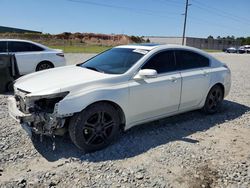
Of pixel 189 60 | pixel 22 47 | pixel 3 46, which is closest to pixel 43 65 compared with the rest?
pixel 22 47

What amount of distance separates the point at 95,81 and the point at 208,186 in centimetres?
209

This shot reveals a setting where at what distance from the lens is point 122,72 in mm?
4535

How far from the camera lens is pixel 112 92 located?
4.20 metres

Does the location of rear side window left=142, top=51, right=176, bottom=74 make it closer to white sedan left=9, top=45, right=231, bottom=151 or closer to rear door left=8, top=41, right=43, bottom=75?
white sedan left=9, top=45, right=231, bottom=151

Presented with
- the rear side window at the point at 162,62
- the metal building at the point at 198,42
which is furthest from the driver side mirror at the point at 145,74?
the metal building at the point at 198,42

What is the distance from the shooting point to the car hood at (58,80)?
3947 mm

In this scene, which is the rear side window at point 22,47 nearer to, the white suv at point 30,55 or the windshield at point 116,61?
the white suv at point 30,55

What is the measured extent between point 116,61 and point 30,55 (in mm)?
5607

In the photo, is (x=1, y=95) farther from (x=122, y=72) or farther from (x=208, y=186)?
(x=208, y=186)

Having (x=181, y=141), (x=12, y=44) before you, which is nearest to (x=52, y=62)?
(x=12, y=44)

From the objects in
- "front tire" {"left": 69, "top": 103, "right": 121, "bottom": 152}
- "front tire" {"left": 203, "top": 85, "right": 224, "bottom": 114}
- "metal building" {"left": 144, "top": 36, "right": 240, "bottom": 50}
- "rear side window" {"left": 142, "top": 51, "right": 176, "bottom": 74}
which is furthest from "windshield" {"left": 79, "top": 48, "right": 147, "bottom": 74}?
"metal building" {"left": 144, "top": 36, "right": 240, "bottom": 50}

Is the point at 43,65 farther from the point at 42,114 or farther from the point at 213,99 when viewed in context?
the point at 42,114

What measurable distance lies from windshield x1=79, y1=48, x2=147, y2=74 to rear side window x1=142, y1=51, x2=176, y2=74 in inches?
8.1

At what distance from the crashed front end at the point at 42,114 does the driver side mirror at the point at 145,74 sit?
1.24 metres
